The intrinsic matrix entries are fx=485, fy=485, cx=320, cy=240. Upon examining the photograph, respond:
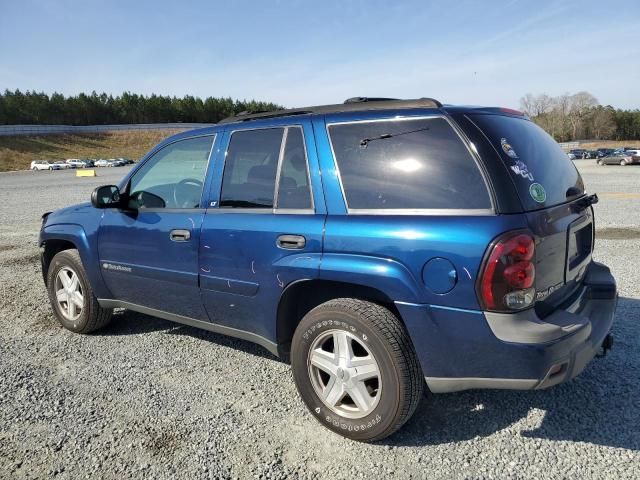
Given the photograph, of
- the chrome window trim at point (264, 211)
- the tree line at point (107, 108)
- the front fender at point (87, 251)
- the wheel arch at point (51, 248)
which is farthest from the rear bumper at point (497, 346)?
the tree line at point (107, 108)

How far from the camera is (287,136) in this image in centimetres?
313

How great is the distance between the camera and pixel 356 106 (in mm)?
2947

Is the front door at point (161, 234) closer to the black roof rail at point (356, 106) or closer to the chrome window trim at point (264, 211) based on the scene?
the chrome window trim at point (264, 211)

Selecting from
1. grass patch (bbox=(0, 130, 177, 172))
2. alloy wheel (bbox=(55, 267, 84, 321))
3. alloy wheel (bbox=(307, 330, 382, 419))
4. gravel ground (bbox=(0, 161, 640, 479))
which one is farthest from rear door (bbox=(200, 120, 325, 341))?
grass patch (bbox=(0, 130, 177, 172))

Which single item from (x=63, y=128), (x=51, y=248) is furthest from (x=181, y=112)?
(x=51, y=248)

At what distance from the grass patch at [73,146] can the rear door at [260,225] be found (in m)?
65.6

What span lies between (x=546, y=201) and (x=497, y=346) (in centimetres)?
83

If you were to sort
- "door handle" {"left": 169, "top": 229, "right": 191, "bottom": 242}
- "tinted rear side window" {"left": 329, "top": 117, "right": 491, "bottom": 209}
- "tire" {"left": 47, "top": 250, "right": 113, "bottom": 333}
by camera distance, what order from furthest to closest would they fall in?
1. "tire" {"left": 47, "top": 250, "right": 113, "bottom": 333}
2. "door handle" {"left": 169, "top": 229, "right": 191, "bottom": 242}
3. "tinted rear side window" {"left": 329, "top": 117, "right": 491, "bottom": 209}

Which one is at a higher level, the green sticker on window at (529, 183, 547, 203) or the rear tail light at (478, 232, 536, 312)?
the green sticker on window at (529, 183, 547, 203)

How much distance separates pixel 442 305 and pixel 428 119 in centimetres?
99

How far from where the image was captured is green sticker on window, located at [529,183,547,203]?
248 cm

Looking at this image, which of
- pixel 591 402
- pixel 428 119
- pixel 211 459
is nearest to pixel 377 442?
A: pixel 211 459

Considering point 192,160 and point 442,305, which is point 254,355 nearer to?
point 192,160

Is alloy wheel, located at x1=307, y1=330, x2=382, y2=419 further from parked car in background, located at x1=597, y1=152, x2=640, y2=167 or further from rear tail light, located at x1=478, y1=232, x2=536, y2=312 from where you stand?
parked car in background, located at x1=597, y1=152, x2=640, y2=167
